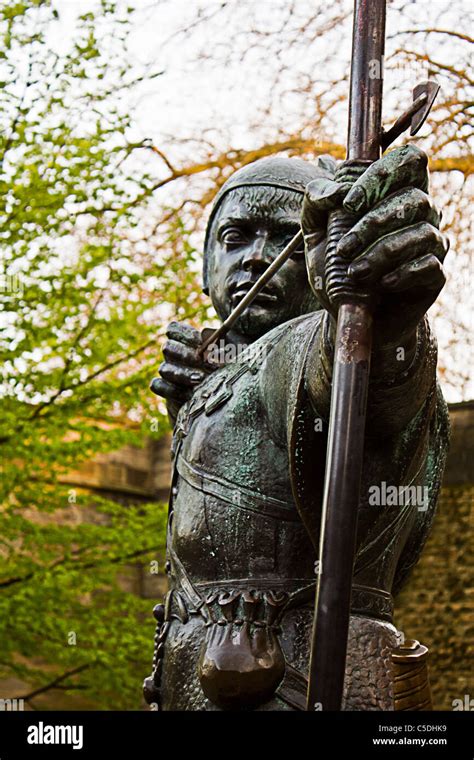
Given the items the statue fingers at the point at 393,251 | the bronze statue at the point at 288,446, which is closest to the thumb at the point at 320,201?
the bronze statue at the point at 288,446

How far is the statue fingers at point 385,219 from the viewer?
5.79 feet

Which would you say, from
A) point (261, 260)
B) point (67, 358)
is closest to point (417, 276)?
point (261, 260)

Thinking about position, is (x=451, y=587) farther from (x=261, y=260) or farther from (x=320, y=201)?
(x=320, y=201)

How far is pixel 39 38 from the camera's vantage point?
282 inches

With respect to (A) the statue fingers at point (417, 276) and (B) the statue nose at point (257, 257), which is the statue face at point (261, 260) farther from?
(A) the statue fingers at point (417, 276)

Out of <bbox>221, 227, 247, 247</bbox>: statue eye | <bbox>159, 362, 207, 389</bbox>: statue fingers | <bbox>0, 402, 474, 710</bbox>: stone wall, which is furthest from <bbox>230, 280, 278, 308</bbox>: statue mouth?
<bbox>0, 402, 474, 710</bbox>: stone wall

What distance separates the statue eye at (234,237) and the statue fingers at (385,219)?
3.54 feet

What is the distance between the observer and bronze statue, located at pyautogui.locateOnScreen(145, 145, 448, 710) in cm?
180
